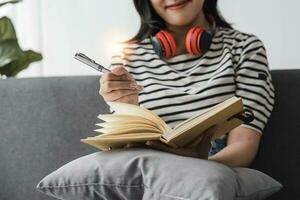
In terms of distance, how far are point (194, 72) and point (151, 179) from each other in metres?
0.47

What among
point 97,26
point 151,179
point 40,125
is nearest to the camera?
point 151,179

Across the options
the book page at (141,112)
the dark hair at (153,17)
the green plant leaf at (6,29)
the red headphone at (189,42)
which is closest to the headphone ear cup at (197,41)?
the red headphone at (189,42)

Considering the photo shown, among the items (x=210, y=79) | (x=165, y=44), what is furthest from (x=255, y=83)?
(x=165, y=44)

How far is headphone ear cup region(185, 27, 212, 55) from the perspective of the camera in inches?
45.3

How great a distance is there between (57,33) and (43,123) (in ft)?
2.33

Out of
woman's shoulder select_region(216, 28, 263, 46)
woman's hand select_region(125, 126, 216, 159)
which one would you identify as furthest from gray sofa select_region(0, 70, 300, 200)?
woman's hand select_region(125, 126, 216, 159)

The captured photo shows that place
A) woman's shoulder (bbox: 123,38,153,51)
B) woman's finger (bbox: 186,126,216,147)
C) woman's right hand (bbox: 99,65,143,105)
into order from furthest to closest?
woman's shoulder (bbox: 123,38,153,51) < woman's right hand (bbox: 99,65,143,105) < woman's finger (bbox: 186,126,216,147)

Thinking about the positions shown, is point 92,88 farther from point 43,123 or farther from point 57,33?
point 57,33

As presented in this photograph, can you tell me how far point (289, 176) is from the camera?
1.18 m

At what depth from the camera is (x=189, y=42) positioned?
1.16 m

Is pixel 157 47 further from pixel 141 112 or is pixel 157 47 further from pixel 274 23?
pixel 274 23

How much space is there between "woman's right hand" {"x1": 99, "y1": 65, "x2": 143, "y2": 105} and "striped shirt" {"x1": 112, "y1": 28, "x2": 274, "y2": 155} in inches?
3.8

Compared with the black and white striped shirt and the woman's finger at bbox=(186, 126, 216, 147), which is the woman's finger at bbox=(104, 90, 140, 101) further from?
the woman's finger at bbox=(186, 126, 216, 147)

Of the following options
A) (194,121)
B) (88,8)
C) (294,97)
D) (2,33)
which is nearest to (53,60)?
(88,8)
